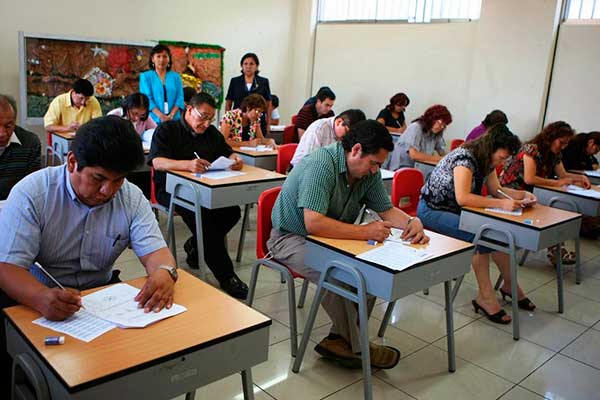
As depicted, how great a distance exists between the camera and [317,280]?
2377mm

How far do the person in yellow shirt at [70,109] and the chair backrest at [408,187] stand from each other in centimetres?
292

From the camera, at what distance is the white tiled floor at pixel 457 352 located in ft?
7.70

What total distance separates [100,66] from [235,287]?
13.9 ft

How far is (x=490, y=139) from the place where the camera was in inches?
123

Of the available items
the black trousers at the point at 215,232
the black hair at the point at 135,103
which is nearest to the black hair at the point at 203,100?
the black trousers at the point at 215,232

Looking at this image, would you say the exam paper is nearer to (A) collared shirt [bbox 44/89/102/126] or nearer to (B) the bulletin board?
(A) collared shirt [bbox 44/89/102/126]

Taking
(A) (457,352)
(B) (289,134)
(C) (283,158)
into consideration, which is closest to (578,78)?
(B) (289,134)

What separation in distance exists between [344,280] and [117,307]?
1.00 m

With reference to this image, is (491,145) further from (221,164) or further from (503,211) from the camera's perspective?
(221,164)

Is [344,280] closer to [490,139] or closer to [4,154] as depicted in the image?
[490,139]

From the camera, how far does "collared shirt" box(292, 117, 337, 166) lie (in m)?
3.88

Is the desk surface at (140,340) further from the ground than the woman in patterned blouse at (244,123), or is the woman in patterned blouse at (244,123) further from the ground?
the woman in patterned blouse at (244,123)

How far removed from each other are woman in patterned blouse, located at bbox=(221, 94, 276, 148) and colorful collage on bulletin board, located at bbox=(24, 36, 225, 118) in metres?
2.28

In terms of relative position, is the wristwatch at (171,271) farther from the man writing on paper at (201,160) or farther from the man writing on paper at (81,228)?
the man writing on paper at (201,160)
